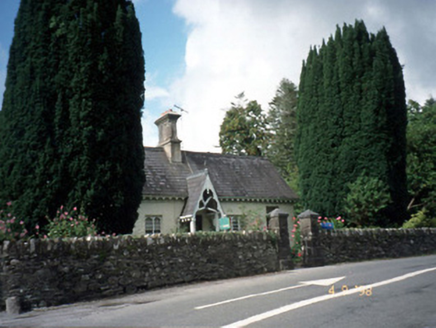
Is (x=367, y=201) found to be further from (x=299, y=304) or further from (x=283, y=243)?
(x=299, y=304)

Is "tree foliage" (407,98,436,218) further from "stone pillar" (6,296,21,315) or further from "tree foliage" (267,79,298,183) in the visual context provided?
"stone pillar" (6,296,21,315)

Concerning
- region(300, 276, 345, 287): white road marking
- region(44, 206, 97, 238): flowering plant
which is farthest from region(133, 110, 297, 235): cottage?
region(300, 276, 345, 287): white road marking

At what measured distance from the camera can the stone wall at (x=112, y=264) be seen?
37.2 feet

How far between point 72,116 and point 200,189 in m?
12.4

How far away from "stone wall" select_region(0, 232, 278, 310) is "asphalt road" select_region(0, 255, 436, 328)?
543mm

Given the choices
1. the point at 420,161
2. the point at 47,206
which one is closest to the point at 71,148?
the point at 47,206

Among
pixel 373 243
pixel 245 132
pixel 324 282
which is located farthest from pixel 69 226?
pixel 245 132

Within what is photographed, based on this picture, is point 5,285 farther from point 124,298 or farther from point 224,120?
point 224,120

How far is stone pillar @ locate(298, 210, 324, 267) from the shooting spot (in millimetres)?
18297

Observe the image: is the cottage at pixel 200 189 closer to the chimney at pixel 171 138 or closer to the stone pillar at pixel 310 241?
the chimney at pixel 171 138

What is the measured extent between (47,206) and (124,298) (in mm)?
4763

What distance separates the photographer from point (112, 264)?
12.8 meters

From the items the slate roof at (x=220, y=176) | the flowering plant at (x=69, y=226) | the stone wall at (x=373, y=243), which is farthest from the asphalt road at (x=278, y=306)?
the slate roof at (x=220, y=176)

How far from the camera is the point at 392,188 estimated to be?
2567 centimetres
